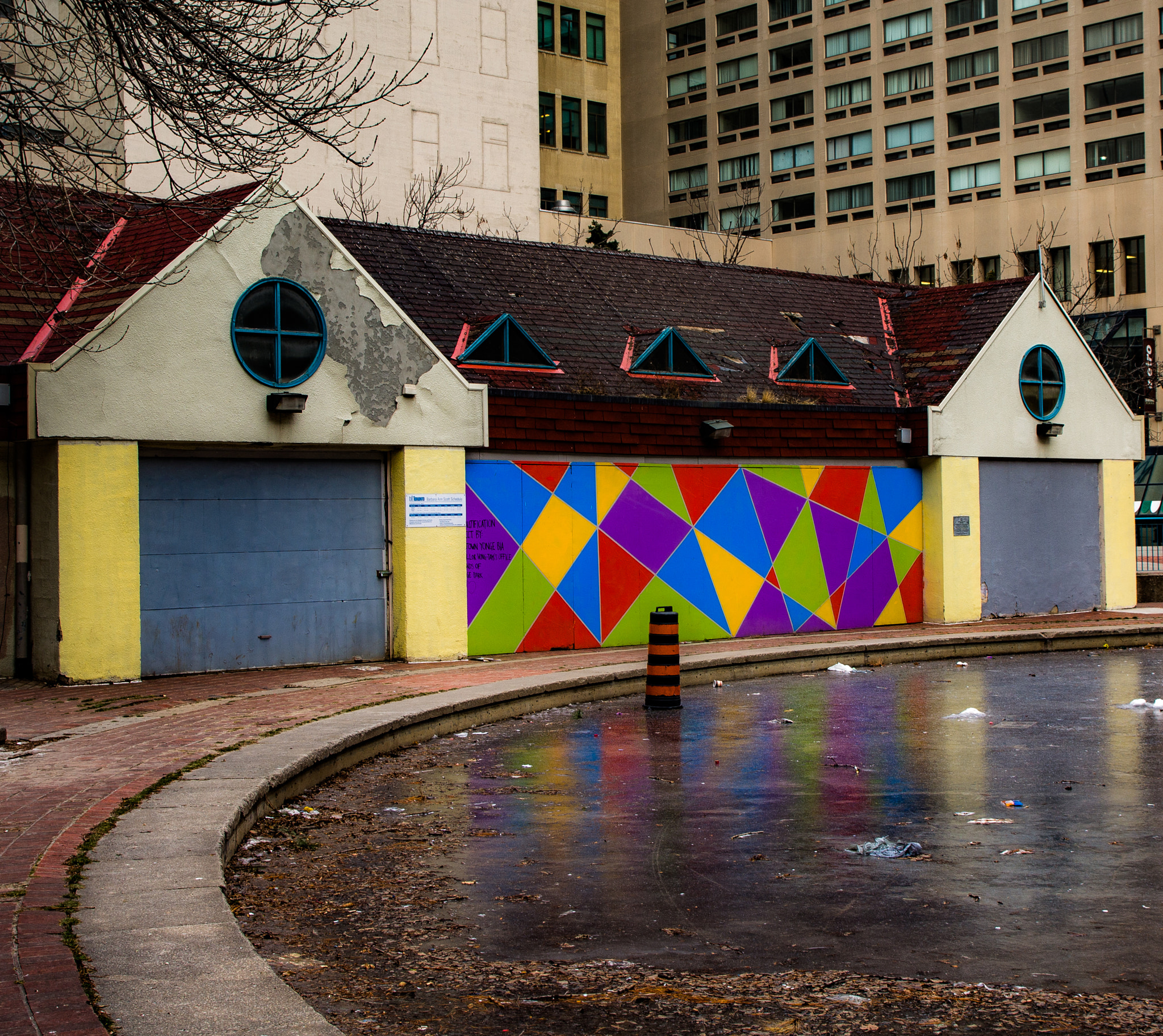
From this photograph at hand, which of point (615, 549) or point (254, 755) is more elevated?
point (615, 549)

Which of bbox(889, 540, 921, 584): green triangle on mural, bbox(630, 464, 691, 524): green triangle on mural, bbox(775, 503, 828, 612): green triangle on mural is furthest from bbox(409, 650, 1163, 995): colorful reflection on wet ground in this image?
bbox(889, 540, 921, 584): green triangle on mural

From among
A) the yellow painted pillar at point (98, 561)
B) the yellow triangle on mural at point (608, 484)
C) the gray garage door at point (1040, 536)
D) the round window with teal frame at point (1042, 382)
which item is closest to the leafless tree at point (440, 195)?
the round window with teal frame at point (1042, 382)

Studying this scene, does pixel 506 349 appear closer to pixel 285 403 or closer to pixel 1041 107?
pixel 285 403

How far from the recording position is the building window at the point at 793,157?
239 feet

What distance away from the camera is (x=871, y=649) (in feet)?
63.4

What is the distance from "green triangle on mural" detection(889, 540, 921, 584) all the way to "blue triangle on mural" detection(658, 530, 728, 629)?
369 cm

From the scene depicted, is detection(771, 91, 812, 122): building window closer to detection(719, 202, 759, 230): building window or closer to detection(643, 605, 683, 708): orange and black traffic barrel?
detection(719, 202, 759, 230): building window

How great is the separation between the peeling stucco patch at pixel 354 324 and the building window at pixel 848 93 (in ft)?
192

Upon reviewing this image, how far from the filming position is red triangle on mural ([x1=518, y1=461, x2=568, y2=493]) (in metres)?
19.4

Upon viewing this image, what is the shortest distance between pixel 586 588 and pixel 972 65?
181 feet

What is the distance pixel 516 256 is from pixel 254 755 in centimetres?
1284

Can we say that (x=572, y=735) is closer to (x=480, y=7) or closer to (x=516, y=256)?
(x=516, y=256)

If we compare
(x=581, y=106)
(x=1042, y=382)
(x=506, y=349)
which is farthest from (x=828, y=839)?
(x=581, y=106)

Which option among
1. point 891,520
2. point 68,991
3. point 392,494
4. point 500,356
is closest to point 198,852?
point 68,991
